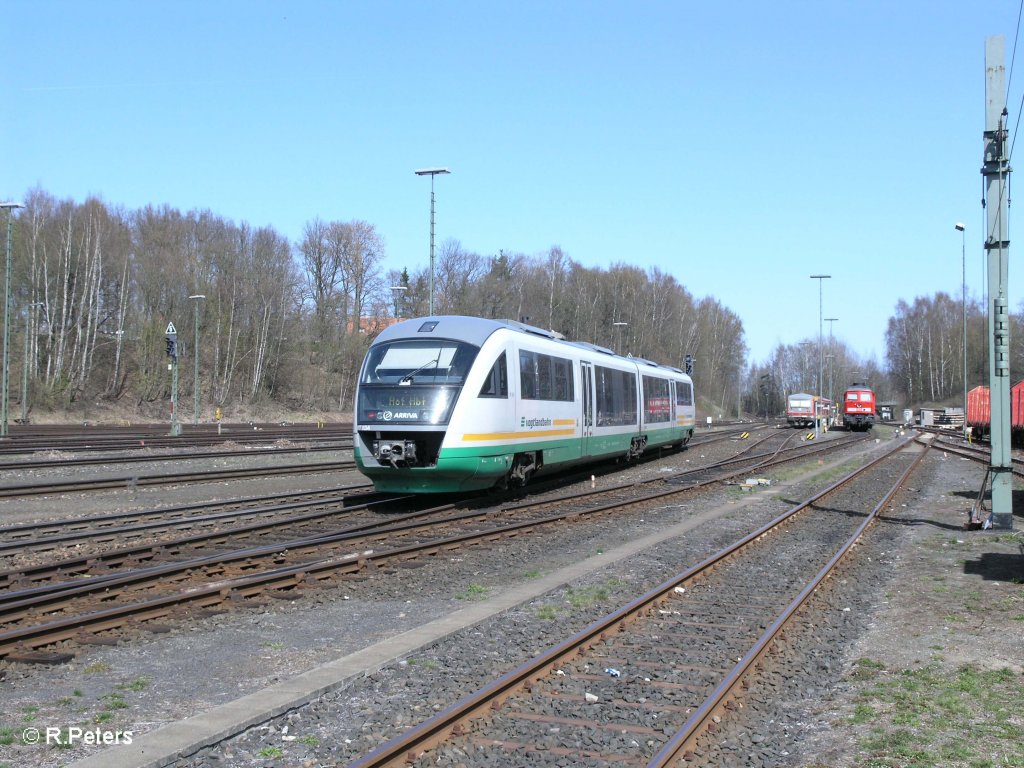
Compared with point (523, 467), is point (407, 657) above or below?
below

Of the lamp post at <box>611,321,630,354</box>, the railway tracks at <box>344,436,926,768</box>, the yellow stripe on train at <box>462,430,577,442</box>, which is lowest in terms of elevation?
the railway tracks at <box>344,436,926,768</box>

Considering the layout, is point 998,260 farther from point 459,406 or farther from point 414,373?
point 414,373

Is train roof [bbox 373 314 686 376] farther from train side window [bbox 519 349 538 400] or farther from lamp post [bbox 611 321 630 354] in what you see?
lamp post [bbox 611 321 630 354]

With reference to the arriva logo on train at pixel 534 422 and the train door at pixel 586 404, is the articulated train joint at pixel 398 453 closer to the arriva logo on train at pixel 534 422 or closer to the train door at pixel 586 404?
the arriva logo on train at pixel 534 422

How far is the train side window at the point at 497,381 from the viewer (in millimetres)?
15547

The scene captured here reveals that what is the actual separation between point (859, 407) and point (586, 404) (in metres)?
52.0

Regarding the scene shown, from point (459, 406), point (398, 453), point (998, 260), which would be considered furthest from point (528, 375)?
point (998, 260)

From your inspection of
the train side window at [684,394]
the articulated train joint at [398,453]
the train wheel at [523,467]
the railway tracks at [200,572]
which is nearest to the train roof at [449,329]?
the articulated train joint at [398,453]

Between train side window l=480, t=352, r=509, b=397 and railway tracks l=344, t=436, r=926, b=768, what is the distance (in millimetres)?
5516

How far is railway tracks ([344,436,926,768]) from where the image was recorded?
5.27 metres

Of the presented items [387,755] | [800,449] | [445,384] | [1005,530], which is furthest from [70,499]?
[800,449]

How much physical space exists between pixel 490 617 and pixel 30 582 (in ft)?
16.3

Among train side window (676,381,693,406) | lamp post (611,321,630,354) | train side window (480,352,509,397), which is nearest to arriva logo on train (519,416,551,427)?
train side window (480,352,509,397)

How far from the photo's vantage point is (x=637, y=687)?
656 centimetres
